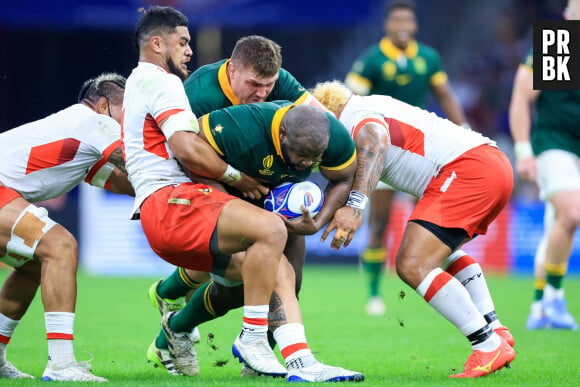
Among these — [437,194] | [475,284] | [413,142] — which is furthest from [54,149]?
[475,284]

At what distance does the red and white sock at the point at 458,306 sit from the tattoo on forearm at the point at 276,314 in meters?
0.97

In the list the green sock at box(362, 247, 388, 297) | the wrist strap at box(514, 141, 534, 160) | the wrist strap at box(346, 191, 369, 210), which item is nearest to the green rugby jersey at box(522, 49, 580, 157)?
the wrist strap at box(514, 141, 534, 160)

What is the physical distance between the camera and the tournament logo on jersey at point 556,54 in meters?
8.88

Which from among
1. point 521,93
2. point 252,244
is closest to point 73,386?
point 252,244

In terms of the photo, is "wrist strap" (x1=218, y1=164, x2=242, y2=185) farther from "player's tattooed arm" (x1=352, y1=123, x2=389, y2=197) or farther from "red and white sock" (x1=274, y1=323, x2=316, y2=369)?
"red and white sock" (x1=274, y1=323, x2=316, y2=369)

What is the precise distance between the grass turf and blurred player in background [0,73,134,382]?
1.11 ft

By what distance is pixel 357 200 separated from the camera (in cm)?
570

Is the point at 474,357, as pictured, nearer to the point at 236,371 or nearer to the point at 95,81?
the point at 236,371

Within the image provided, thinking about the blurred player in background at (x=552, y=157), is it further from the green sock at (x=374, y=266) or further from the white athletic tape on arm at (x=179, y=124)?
the white athletic tape on arm at (x=179, y=124)

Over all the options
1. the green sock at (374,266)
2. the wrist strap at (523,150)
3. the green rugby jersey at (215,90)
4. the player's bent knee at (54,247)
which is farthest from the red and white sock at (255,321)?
the green sock at (374,266)

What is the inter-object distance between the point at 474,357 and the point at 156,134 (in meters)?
2.33

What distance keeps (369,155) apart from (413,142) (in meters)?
0.52

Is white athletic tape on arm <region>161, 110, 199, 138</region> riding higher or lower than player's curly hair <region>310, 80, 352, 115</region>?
higher

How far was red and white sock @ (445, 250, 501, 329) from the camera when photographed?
6.43 m
